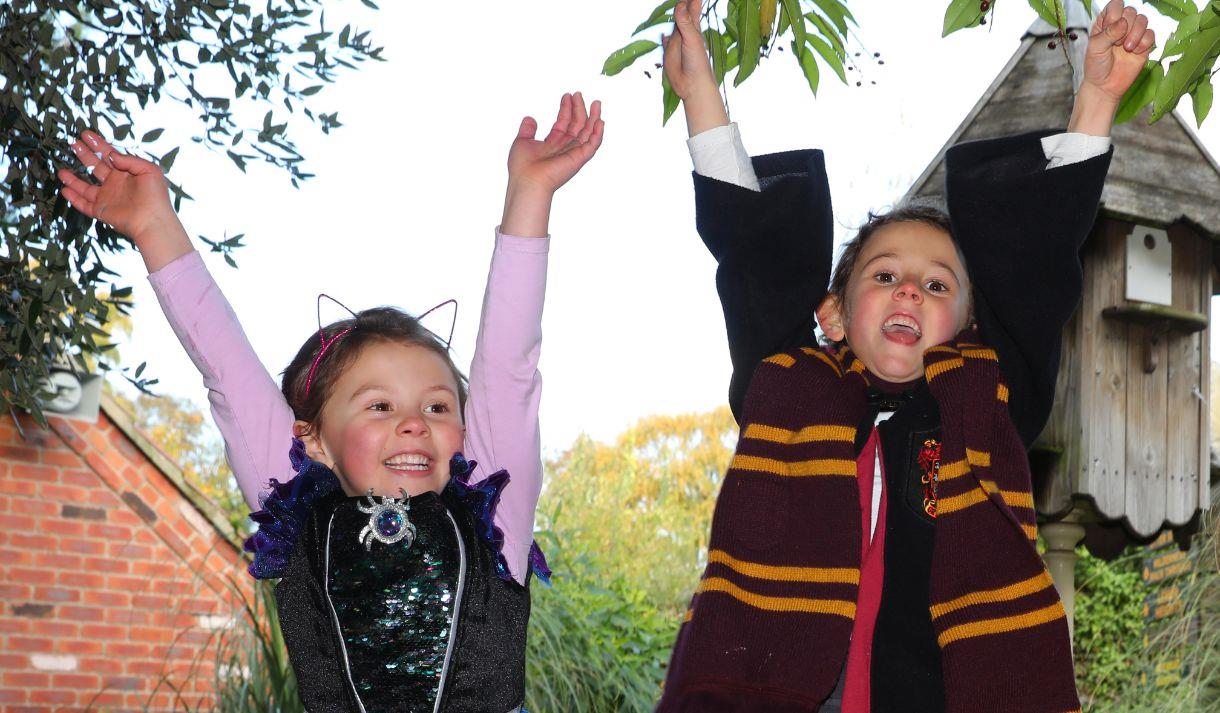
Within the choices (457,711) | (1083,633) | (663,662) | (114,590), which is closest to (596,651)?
(663,662)

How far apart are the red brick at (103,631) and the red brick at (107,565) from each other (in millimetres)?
290

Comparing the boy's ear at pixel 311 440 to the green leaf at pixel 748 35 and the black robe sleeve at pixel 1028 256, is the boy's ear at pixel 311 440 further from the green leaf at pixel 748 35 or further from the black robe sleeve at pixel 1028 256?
the black robe sleeve at pixel 1028 256

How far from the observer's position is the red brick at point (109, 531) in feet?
23.1

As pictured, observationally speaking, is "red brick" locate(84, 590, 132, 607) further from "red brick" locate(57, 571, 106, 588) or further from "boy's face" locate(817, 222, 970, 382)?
"boy's face" locate(817, 222, 970, 382)

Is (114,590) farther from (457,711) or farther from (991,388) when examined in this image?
(991,388)

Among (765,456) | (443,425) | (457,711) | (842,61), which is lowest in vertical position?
(457,711)

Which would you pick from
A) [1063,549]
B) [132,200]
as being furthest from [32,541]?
[132,200]

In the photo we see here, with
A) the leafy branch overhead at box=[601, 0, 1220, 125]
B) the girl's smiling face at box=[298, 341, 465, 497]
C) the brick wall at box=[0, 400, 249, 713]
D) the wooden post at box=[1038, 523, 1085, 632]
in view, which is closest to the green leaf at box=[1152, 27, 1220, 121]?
the leafy branch overhead at box=[601, 0, 1220, 125]

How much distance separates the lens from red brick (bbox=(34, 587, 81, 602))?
6840mm

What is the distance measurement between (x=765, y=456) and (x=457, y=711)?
0.62 metres

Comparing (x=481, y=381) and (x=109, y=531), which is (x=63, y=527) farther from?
(x=481, y=381)

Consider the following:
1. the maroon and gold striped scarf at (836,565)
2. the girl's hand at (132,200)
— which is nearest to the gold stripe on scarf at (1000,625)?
the maroon and gold striped scarf at (836,565)

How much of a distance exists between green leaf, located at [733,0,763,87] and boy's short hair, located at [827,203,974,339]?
13.7 inches

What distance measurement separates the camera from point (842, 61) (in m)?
2.47
